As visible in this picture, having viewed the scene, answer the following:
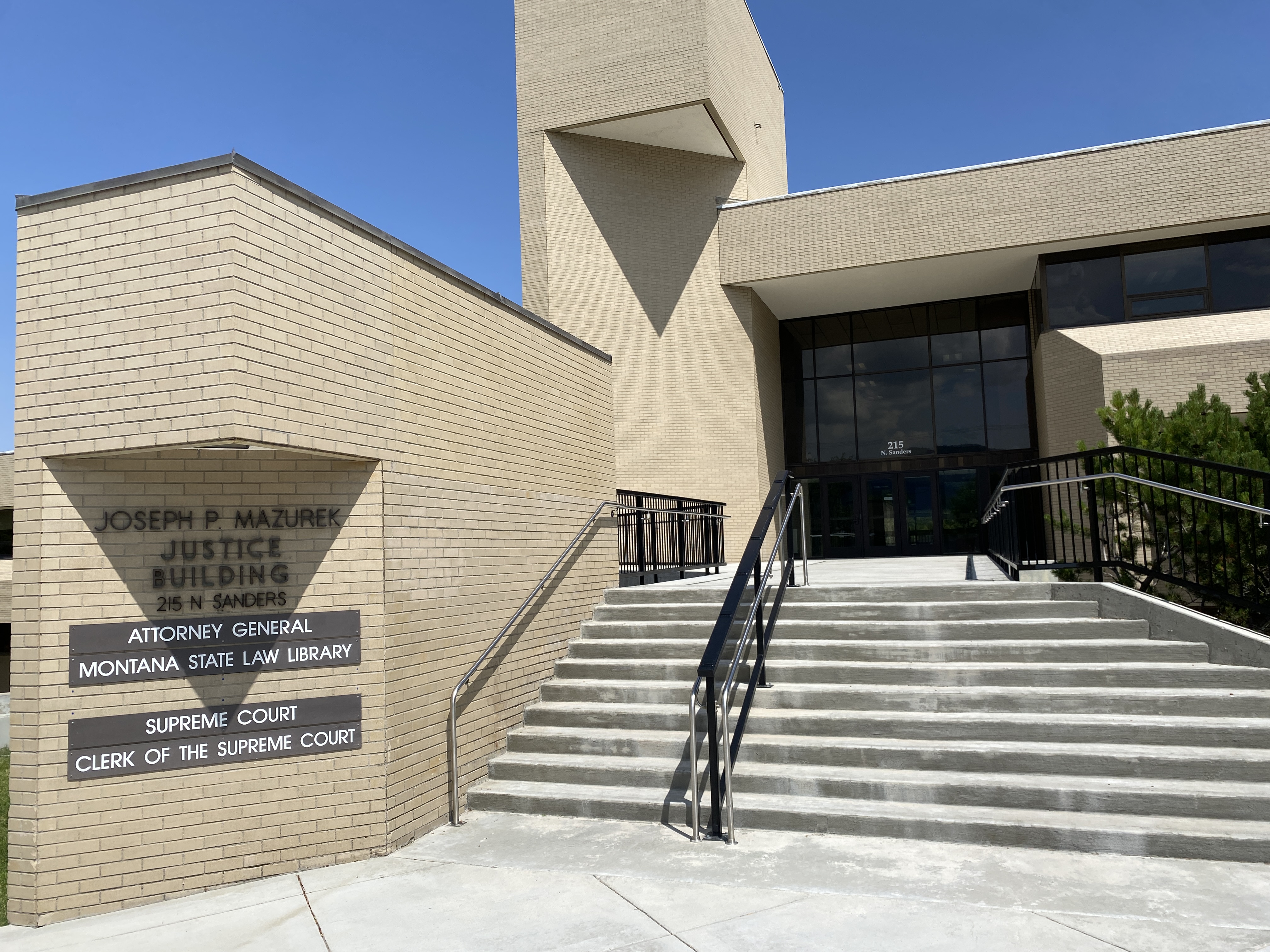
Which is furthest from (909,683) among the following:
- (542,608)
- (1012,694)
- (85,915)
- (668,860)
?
(85,915)

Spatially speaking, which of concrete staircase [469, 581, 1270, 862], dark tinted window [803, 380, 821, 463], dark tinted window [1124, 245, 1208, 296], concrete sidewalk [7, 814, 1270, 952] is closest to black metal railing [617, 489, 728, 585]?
concrete staircase [469, 581, 1270, 862]

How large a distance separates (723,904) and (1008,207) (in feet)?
52.0

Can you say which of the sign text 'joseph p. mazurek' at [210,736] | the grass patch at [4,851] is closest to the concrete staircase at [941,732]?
the sign text 'joseph p. mazurek' at [210,736]

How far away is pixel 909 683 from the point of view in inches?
269

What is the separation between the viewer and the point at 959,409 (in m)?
20.6

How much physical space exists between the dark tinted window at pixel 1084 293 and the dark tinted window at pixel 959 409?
3277 millimetres

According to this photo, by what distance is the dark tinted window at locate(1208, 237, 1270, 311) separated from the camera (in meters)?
16.1

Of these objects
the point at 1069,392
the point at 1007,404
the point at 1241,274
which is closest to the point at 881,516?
the point at 1007,404

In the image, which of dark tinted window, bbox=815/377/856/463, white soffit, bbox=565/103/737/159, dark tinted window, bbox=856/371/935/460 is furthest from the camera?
dark tinted window, bbox=815/377/856/463

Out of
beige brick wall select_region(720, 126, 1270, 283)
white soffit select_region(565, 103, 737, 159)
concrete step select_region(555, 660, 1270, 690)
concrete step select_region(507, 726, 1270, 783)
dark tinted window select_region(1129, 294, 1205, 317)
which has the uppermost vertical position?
white soffit select_region(565, 103, 737, 159)

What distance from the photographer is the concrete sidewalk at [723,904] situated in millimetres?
4199

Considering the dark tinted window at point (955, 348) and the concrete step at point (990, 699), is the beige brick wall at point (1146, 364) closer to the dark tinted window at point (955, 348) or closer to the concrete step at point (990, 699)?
the dark tinted window at point (955, 348)

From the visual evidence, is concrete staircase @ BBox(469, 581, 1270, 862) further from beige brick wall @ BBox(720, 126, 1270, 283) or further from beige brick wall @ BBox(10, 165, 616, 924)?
beige brick wall @ BBox(720, 126, 1270, 283)

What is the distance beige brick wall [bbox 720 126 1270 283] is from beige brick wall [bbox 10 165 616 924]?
13051 mm
